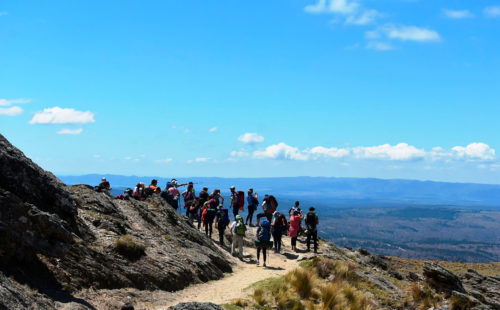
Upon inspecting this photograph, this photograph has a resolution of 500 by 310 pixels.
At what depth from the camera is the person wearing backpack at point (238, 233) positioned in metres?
25.5

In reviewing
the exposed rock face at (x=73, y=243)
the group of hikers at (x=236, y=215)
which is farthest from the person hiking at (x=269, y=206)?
the exposed rock face at (x=73, y=243)

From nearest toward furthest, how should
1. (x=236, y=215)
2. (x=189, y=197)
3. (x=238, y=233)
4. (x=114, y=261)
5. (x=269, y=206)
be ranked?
(x=114, y=261) < (x=238, y=233) < (x=236, y=215) < (x=269, y=206) < (x=189, y=197)

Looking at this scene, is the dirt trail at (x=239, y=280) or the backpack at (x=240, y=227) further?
the backpack at (x=240, y=227)

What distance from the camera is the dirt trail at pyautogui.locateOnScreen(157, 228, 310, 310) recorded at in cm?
1678

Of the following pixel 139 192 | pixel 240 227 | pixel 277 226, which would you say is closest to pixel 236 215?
pixel 240 227

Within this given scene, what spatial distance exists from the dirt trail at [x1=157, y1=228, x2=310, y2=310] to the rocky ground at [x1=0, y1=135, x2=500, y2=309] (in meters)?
0.05

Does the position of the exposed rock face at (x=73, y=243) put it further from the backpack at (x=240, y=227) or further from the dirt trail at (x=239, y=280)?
the backpack at (x=240, y=227)

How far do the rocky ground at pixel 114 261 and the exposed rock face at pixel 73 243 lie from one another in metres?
0.03

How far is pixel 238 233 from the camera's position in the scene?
85.3 feet

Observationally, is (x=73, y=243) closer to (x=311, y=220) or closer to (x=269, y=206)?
(x=269, y=206)

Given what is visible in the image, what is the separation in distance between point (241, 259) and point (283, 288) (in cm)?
885

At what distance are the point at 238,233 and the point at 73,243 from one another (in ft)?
43.9

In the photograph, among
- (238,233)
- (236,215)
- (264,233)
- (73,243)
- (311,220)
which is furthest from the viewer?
(236,215)

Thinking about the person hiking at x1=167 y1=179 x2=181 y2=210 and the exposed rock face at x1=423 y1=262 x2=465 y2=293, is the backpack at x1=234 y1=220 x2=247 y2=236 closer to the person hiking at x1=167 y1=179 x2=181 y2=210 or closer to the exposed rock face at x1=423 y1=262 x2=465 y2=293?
the person hiking at x1=167 y1=179 x2=181 y2=210
